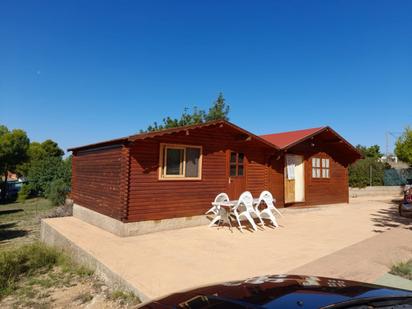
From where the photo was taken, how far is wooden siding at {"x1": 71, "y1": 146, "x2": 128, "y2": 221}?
8.76 meters

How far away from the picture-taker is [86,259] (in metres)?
6.98

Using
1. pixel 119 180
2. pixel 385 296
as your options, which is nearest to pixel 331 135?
pixel 119 180

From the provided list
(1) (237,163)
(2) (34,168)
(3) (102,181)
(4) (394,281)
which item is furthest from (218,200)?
(2) (34,168)

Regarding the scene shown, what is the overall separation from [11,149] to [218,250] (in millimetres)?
30201

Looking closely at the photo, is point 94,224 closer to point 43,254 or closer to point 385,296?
point 43,254

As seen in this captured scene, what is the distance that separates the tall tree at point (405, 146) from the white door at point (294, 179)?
869 centimetres

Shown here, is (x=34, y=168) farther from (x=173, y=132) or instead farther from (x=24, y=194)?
(x=173, y=132)

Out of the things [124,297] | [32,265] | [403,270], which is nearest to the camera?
[124,297]

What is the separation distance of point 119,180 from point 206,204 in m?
3.00

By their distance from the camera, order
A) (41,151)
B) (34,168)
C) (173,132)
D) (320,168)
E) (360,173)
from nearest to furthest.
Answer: (173,132) → (320,168) → (360,173) → (34,168) → (41,151)

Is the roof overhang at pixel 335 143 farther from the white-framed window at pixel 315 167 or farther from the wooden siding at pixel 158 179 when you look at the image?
the white-framed window at pixel 315 167

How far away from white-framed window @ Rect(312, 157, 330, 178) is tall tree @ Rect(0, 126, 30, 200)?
91.7 ft

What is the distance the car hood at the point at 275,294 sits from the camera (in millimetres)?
1848

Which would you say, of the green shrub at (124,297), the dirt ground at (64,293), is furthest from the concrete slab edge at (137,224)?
the green shrub at (124,297)
